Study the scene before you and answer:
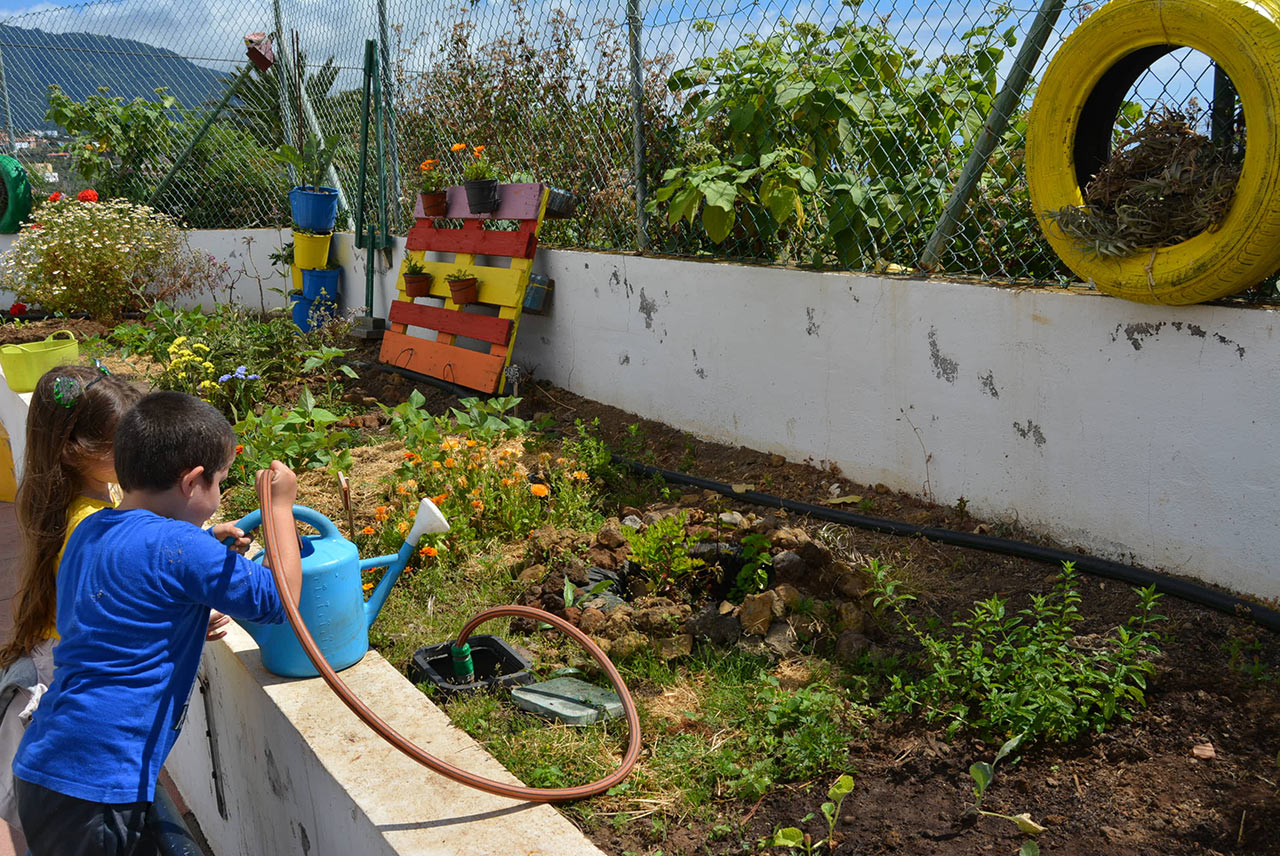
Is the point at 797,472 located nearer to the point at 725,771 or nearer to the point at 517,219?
the point at 725,771

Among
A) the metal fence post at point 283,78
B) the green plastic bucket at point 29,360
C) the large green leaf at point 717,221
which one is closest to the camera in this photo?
the large green leaf at point 717,221

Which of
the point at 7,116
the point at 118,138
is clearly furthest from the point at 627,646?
the point at 7,116

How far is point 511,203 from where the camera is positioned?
592cm

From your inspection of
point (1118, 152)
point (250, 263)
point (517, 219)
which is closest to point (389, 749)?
point (1118, 152)

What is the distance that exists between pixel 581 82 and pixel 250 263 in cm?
523

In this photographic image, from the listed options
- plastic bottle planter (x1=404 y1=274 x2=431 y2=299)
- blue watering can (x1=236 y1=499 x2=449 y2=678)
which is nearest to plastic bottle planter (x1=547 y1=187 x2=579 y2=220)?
plastic bottle planter (x1=404 y1=274 x2=431 y2=299)

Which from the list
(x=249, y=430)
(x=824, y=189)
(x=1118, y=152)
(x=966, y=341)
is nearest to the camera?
(x=1118, y=152)

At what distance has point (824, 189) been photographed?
4223 mm

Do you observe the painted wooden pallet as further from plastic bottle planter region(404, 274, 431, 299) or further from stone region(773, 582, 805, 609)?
stone region(773, 582, 805, 609)

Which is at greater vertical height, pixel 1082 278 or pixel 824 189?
pixel 824 189

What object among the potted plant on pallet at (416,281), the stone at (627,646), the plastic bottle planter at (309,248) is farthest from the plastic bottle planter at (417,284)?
the stone at (627,646)

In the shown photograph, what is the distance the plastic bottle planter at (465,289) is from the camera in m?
6.00

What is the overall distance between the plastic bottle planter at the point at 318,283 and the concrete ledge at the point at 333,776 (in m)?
5.78

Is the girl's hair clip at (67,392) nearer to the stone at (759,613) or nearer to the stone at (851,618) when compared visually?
the stone at (759,613)
